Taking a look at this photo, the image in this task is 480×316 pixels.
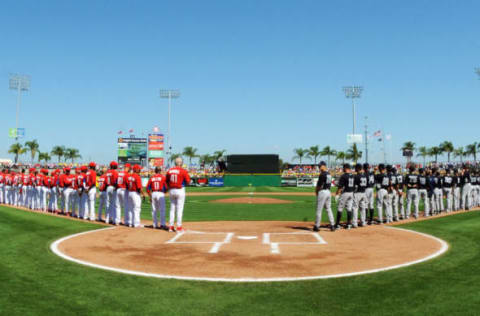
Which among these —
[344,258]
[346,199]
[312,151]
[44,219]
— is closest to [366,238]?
[346,199]

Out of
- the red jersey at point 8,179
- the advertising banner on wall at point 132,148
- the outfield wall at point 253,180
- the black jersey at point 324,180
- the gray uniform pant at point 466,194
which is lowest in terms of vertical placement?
the outfield wall at point 253,180

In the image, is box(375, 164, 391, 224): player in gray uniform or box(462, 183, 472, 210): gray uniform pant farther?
box(462, 183, 472, 210): gray uniform pant

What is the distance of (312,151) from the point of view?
99875 millimetres

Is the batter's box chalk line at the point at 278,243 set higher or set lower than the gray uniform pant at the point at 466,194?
lower

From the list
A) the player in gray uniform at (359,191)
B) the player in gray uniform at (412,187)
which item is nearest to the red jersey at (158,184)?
the player in gray uniform at (359,191)

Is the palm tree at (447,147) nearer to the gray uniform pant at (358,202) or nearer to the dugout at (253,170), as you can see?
the dugout at (253,170)

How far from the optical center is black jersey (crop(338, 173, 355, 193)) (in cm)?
1176

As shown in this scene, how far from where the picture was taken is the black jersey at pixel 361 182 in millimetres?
12145

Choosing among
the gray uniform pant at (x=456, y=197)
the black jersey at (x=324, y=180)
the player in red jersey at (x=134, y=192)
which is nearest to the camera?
the black jersey at (x=324, y=180)

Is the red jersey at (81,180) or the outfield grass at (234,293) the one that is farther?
the red jersey at (81,180)

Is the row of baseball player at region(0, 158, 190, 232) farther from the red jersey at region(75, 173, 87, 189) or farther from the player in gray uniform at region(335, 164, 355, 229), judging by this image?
the player in gray uniform at region(335, 164, 355, 229)

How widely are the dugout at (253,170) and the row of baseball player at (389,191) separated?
109ft

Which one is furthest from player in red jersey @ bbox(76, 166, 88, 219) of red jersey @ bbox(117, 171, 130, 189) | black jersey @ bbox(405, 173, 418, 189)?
black jersey @ bbox(405, 173, 418, 189)

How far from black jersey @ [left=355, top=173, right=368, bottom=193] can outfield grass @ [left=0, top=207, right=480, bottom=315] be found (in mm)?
4994
